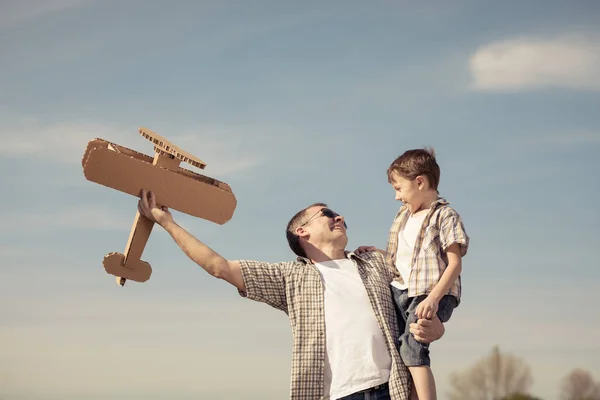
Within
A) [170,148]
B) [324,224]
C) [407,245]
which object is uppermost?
[170,148]

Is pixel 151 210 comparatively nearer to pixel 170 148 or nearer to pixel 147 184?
pixel 147 184

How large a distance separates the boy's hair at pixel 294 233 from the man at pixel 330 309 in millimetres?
159

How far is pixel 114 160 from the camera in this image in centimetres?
509

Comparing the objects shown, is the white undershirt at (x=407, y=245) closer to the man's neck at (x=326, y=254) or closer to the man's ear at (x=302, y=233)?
the man's neck at (x=326, y=254)

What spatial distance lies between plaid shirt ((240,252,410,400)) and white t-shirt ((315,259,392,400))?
0.05 m

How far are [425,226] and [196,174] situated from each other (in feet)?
5.98

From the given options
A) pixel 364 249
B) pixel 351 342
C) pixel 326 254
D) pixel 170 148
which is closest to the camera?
pixel 351 342

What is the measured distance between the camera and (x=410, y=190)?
207 inches

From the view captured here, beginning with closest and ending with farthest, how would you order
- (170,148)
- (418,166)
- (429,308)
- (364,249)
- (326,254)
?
(429,308), (418,166), (170,148), (326,254), (364,249)

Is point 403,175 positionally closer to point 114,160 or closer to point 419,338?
point 419,338

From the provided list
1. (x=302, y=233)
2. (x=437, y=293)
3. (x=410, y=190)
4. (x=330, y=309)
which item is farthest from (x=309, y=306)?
(x=410, y=190)

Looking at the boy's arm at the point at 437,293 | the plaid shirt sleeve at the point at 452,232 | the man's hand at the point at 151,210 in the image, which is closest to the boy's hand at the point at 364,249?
the plaid shirt sleeve at the point at 452,232

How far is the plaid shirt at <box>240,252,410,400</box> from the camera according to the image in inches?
197

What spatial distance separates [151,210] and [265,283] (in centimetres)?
101
